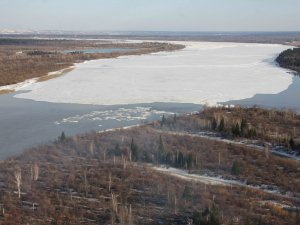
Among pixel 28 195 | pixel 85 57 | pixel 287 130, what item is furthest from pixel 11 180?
pixel 85 57

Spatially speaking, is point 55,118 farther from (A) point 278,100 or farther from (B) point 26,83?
(B) point 26,83

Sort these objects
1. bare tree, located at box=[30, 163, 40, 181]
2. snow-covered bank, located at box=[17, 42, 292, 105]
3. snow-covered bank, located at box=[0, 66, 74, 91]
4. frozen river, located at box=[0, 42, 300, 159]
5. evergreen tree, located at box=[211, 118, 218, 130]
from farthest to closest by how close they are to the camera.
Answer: snow-covered bank, located at box=[0, 66, 74, 91] < snow-covered bank, located at box=[17, 42, 292, 105] < frozen river, located at box=[0, 42, 300, 159] < evergreen tree, located at box=[211, 118, 218, 130] < bare tree, located at box=[30, 163, 40, 181]

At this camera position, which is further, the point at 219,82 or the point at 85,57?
the point at 85,57

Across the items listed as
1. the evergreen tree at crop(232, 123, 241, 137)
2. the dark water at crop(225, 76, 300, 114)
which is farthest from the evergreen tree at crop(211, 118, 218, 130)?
the dark water at crop(225, 76, 300, 114)

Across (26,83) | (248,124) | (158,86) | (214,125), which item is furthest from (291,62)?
(214,125)

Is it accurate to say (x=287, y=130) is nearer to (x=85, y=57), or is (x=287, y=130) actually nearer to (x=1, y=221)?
(x=1, y=221)

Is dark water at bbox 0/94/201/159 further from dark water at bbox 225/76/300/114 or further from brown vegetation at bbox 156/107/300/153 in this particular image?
dark water at bbox 225/76/300/114
